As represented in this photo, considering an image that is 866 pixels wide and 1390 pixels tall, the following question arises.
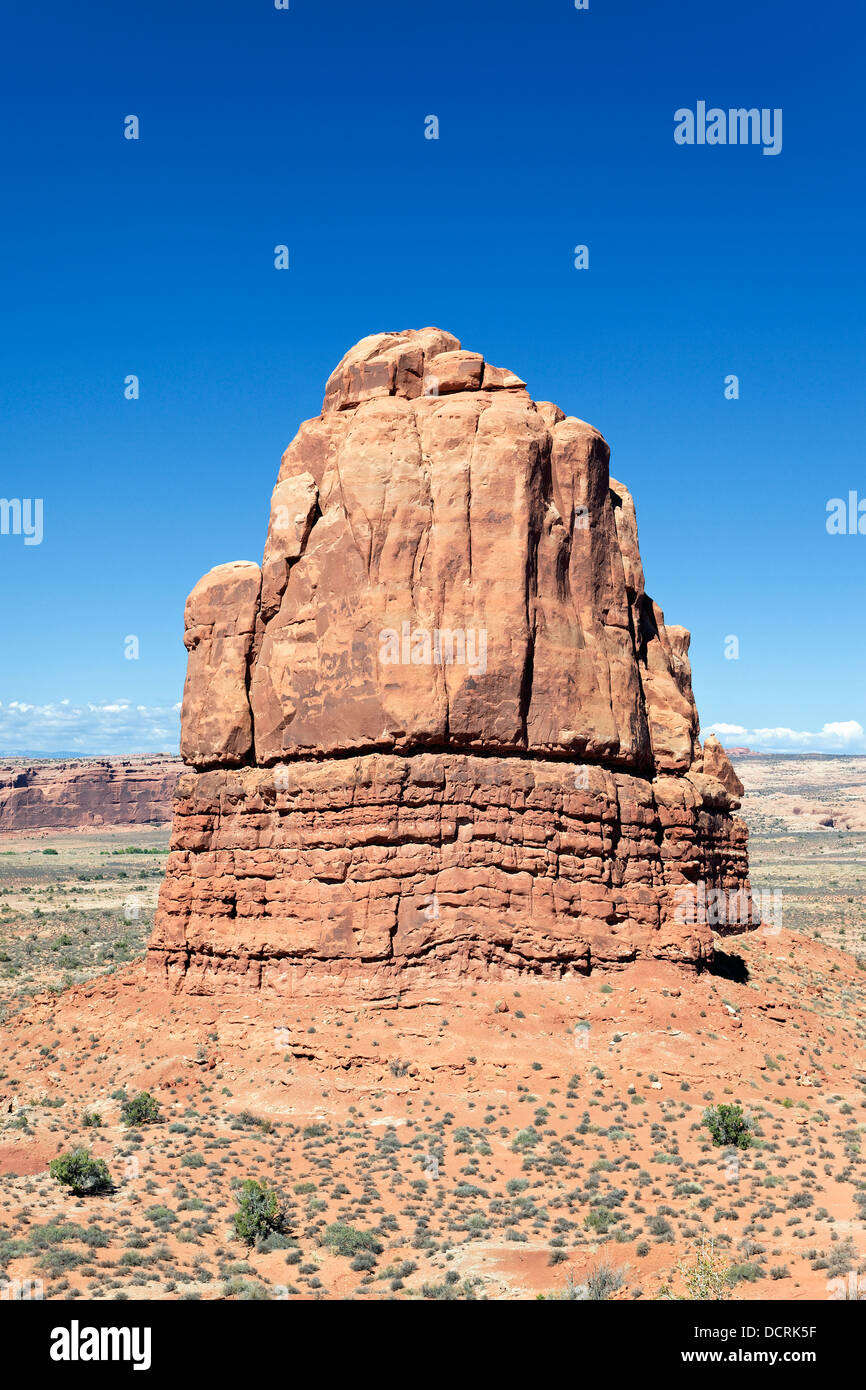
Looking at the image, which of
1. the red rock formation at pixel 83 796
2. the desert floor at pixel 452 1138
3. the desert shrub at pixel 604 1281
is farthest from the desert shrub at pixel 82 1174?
the red rock formation at pixel 83 796

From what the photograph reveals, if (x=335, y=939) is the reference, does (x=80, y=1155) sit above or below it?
below

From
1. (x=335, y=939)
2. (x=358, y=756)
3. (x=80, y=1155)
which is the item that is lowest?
(x=80, y=1155)

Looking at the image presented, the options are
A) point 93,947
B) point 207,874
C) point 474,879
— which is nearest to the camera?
point 474,879

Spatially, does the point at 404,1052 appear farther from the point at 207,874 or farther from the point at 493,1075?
the point at 207,874

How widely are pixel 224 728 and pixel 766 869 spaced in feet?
243

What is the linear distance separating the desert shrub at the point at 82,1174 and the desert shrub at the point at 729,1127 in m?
11.4

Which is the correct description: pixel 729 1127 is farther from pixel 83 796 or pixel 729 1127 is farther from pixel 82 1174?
pixel 83 796

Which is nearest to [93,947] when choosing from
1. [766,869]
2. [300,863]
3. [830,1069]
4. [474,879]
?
[300,863]

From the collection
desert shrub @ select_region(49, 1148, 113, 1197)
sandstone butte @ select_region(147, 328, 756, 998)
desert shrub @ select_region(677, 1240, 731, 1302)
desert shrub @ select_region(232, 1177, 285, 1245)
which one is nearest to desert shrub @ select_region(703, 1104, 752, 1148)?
desert shrub @ select_region(677, 1240, 731, 1302)

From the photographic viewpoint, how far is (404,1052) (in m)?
23.3

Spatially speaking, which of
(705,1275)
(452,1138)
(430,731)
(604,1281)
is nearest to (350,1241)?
(604,1281)

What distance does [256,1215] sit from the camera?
55.2ft

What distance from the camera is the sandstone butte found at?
25.0 metres

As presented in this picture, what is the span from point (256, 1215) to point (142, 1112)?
6.96m
